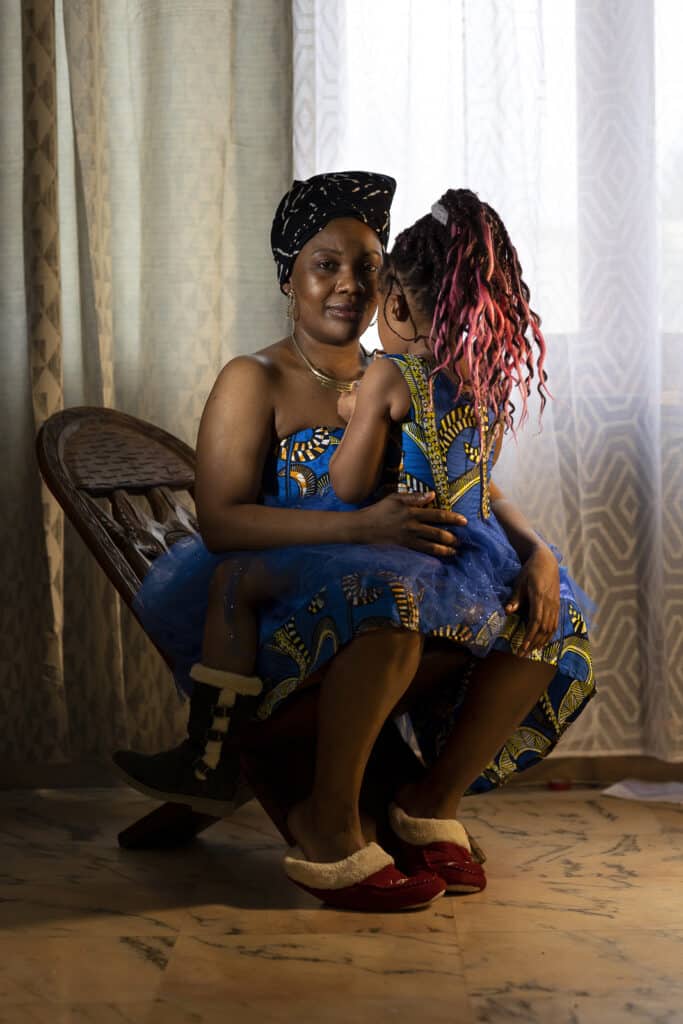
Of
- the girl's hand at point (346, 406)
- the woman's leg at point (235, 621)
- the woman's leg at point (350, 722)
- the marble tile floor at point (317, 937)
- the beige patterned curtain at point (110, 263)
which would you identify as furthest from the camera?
the beige patterned curtain at point (110, 263)

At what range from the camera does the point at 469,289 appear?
1.88m

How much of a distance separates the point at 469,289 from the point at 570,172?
886 mm

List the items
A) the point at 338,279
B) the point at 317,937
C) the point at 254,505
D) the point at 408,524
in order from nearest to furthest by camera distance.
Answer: the point at 317,937 < the point at 408,524 < the point at 254,505 < the point at 338,279

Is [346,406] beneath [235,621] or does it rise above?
above

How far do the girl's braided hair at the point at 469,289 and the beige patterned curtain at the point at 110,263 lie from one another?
78 cm

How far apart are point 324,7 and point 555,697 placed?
1.50 metres

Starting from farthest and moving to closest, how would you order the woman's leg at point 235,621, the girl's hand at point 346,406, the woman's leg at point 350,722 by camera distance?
1. the girl's hand at point 346,406
2. the woman's leg at point 235,621
3. the woman's leg at point 350,722

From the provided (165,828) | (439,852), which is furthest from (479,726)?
(165,828)

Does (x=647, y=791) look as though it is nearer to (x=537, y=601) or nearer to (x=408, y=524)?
(x=537, y=601)

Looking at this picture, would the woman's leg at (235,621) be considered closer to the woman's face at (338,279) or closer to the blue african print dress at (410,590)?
the blue african print dress at (410,590)

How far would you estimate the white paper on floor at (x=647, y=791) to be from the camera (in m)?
2.58

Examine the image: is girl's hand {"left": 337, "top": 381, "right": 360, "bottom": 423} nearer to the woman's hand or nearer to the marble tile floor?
the woman's hand

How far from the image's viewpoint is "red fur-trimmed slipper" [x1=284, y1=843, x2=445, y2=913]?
1.83 meters

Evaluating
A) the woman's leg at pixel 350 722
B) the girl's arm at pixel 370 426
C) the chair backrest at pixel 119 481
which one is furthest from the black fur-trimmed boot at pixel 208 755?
the girl's arm at pixel 370 426
